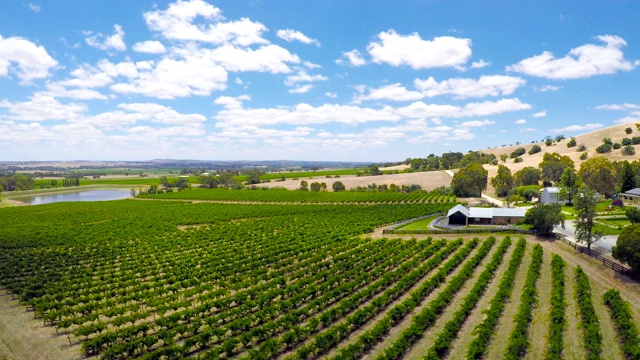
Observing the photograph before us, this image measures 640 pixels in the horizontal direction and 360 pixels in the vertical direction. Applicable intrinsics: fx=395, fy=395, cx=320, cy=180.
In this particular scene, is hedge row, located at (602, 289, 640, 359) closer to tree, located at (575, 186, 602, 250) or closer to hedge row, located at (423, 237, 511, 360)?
hedge row, located at (423, 237, 511, 360)

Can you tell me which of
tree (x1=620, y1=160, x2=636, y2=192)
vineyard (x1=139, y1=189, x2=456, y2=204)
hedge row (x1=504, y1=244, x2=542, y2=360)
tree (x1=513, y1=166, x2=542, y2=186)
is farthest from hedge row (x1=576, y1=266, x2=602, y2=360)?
tree (x1=513, y1=166, x2=542, y2=186)

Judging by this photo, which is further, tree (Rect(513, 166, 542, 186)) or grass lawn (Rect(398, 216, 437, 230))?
tree (Rect(513, 166, 542, 186))

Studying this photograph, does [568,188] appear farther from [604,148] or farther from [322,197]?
[604,148]

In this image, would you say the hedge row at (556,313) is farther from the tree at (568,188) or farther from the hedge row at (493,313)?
the tree at (568,188)

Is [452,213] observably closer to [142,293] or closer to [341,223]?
[341,223]

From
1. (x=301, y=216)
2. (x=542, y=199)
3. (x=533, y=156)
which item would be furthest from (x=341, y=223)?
(x=533, y=156)

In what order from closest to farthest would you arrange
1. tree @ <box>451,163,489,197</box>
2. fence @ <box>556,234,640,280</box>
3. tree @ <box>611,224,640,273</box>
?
tree @ <box>611,224,640,273</box> → fence @ <box>556,234,640,280</box> → tree @ <box>451,163,489,197</box>
